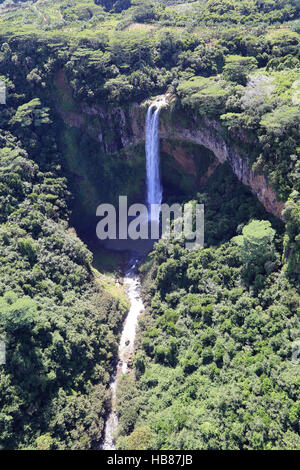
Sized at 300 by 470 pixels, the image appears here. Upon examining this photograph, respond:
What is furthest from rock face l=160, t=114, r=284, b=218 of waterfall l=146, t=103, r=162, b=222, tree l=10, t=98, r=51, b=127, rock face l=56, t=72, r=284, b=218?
tree l=10, t=98, r=51, b=127

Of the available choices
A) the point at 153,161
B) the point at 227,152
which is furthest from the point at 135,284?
the point at 227,152

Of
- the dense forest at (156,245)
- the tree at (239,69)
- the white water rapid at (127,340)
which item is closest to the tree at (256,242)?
the dense forest at (156,245)

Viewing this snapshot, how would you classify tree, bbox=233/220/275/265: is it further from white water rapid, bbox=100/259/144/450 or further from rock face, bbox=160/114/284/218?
white water rapid, bbox=100/259/144/450

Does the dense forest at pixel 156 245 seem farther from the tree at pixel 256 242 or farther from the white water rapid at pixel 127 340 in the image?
the white water rapid at pixel 127 340

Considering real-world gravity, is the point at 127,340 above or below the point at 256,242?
below

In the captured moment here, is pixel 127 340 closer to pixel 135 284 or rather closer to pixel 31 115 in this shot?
pixel 135 284

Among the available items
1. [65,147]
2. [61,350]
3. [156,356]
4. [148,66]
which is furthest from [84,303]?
[148,66]

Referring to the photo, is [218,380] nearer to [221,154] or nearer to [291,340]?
[291,340]
